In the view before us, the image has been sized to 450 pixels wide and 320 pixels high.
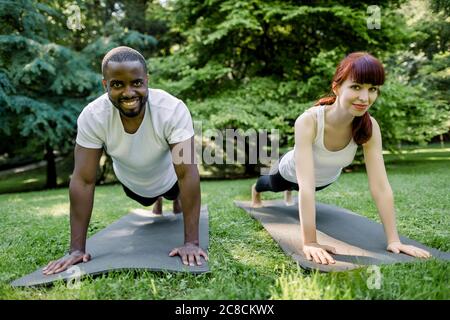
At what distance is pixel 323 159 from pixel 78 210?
1.75m

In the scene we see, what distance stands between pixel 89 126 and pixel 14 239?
5.55 ft

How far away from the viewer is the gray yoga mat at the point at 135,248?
2.14 metres

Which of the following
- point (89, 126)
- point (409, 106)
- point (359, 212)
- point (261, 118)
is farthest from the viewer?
point (409, 106)

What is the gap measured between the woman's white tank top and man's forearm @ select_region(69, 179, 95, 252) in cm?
159

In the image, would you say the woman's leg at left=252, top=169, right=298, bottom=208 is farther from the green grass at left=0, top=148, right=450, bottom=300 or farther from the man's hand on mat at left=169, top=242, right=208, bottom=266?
the man's hand on mat at left=169, top=242, right=208, bottom=266

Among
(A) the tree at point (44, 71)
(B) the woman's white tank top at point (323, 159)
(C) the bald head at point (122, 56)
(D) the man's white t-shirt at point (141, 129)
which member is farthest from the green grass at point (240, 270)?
(A) the tree at point (44, 71)

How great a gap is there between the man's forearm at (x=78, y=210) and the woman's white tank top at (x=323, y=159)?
1591 mm

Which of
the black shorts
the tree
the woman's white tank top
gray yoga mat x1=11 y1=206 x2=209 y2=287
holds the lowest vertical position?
gray yoga mat x1=11 y1=206 x2=209 y2=287

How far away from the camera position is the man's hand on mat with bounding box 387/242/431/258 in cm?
229

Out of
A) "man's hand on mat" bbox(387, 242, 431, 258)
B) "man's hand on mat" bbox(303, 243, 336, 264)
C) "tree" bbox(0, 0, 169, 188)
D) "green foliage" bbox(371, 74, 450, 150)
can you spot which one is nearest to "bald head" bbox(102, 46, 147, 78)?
"man's hand on mat" bbox(303, 243, 336, 264)

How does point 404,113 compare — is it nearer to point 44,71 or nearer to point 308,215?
point 308,215

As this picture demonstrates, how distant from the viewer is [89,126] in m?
2.45

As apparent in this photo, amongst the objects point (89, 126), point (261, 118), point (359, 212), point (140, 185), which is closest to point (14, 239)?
point (140, 185)
